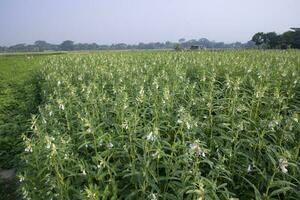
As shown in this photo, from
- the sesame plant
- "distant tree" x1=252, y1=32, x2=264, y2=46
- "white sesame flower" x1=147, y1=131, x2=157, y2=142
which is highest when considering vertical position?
"white sesame flower" x1=147, y1=131, x2=157, y2=142

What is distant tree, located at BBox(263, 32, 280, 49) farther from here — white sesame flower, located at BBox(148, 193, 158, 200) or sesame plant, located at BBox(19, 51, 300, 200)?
white sesame flower, located at BBox(148, 193, 158, 200)

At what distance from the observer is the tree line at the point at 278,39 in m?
29.9

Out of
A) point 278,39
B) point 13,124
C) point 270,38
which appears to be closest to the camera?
point 13,124

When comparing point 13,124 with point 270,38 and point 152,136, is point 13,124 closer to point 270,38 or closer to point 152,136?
point 152,136

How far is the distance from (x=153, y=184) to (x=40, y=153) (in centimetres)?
138

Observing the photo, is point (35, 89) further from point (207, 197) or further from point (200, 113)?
point (207, 197)

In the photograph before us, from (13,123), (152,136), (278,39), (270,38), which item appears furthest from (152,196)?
(270,38)

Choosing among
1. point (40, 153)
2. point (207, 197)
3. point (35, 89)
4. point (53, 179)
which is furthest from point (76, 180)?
point (35, 89)

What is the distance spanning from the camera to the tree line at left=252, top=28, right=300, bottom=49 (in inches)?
1178

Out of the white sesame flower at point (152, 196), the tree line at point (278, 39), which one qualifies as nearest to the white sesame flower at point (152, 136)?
the white sesame flower at point (152, 196)

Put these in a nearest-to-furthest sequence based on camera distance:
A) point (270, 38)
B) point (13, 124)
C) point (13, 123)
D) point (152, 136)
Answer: point (152, 136) → point (13, 124) → point (13, 123) → point (270, 38)

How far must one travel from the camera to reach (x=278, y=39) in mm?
33719

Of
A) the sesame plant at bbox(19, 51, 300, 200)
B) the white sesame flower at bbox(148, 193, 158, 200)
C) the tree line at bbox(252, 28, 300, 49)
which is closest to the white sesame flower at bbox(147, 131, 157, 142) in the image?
the sesame plant at bbox(19, 51, 300, 200)

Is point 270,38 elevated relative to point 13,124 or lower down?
lower down
